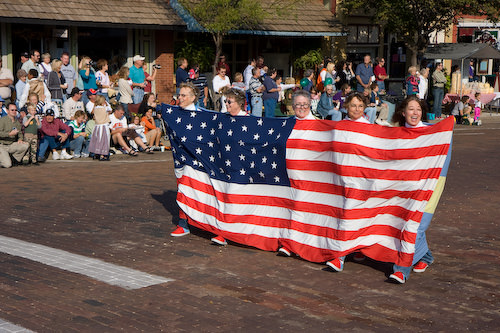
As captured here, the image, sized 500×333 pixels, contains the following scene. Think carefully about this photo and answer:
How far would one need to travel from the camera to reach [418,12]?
27609 millimetres

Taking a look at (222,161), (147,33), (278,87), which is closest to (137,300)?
(222,161)

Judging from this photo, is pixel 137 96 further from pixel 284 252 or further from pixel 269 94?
pixel 284 252

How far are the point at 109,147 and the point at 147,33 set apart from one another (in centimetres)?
811

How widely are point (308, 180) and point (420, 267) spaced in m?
1.52

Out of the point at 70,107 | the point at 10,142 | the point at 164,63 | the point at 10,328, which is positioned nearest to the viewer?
the point at 10,328

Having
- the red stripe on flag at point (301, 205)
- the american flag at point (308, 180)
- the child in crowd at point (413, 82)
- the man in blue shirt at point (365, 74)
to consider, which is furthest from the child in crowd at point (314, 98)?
the red stripe on flag at point (301, 205)

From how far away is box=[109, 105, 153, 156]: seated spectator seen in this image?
58.1 feet

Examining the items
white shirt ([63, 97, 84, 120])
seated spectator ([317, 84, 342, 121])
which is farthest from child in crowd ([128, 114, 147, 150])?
seated spectator ([317, 84, 342, 121])

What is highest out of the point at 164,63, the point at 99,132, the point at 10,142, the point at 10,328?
the point at 164,63

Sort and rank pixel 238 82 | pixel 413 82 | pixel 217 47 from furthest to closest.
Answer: pixel 413 82
pixel 217 47
pixel 238 82

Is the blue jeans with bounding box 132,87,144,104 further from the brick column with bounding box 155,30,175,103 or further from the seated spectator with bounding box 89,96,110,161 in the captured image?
the brick column with bounding box 155,30,175,103

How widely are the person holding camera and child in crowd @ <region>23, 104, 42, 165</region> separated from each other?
2.92m

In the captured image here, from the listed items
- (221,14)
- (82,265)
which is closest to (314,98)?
(221,14)

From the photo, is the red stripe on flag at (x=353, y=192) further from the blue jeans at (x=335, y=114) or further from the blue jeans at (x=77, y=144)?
the blue jeans at (x=335, y=114)
